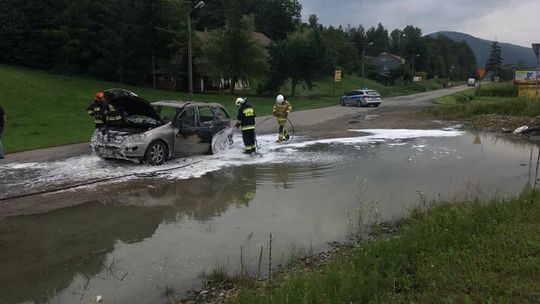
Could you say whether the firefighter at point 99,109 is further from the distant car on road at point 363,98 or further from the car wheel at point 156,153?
the distant car on road at point 363,98

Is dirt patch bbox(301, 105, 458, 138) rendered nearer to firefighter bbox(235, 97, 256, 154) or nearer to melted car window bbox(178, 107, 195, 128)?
firefighter bbox(235, 97, 256, 154)

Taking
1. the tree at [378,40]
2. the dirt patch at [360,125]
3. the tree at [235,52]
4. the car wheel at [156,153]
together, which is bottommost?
the dirt patch at [360,125]

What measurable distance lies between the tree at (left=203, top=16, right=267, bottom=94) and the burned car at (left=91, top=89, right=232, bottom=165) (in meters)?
33.7

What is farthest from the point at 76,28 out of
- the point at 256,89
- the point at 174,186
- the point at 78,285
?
the point at 78,285

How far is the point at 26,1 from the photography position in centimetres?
5391

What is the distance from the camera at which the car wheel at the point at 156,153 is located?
38.8ft

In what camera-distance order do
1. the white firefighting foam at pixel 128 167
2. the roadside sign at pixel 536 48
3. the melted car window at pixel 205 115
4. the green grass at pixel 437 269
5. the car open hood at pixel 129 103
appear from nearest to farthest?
the green grass at pixel 437 269, the white firefighting foam at pixel 128 167, the car open hood at pixel 129 103, the melted car window at pixel 205 115, the roadside sign at pixel 536 48

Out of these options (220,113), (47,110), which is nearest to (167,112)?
(220,113)

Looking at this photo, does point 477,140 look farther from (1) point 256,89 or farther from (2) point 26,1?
(2) point 26,1

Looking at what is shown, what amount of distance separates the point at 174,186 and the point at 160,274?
15.0 ft

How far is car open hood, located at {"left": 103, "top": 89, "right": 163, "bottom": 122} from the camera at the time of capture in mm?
12477

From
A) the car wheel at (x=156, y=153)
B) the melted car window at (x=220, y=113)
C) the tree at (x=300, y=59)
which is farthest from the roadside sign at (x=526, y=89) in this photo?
the car wheel at (x=156, y=153)

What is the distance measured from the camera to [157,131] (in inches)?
470

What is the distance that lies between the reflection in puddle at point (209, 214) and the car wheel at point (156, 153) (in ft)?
2.02
